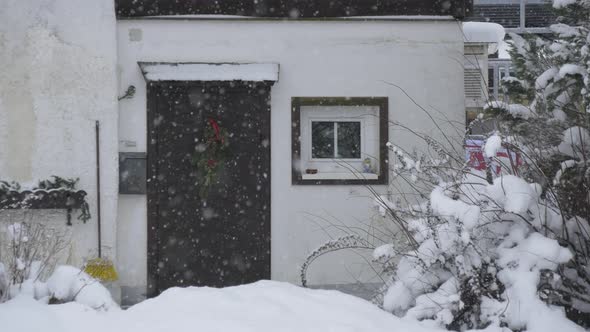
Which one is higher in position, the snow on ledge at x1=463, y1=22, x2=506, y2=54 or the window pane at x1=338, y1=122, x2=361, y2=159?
the snow on ledge at x1=463, y1=22, x2=506, y2=54

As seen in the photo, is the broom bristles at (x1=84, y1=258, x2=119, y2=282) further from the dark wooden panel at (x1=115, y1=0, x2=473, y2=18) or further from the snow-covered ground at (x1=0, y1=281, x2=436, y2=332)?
the snow-covered ground at (x1=0, y1=281, x2=436, y2=332)

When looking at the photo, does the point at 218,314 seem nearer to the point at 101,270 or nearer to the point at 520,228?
the point at 520,228

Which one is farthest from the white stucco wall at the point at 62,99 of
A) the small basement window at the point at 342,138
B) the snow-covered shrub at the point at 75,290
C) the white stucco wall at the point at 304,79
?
the snow-covered shrub at the point at 75,290

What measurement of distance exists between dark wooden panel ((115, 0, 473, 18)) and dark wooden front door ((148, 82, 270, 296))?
0.83 meters

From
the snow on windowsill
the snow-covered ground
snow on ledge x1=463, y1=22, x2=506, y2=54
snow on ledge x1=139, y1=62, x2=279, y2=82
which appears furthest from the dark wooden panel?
snow on ledge x1=463, y1=22, x2=506, y2=54

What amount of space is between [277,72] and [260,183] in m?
1.22

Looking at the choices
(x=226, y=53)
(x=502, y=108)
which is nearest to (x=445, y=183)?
(x=502, y=108)

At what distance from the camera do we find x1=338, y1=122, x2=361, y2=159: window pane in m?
8.20

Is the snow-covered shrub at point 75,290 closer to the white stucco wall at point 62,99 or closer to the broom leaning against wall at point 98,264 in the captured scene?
the broom leaning against wall at point 98,264

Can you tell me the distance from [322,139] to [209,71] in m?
1.50

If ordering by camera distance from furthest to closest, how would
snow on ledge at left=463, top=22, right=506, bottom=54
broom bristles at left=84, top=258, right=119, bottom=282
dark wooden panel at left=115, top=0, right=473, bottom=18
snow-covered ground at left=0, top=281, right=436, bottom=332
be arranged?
snow on ledge at left=463, top=22, right=506, bottom=54
dark wooden panel at left=115, top=0, right=473, bottom=18
broom bristles at left=84, top=258, right=119, bottom=282
snow-covered ground at left=0, top=281, right=436, bottom=332

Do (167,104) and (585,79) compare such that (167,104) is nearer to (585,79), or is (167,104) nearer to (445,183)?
(445,183)

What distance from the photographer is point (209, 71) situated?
7.69 meters

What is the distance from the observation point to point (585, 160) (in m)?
4.33
